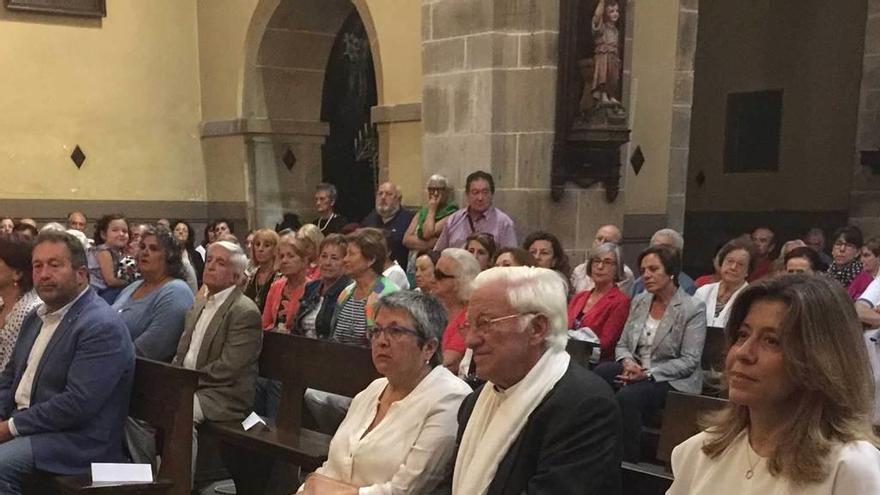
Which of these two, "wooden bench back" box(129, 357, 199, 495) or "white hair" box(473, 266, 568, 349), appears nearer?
"white hair" box(473, 266, 568, 349)

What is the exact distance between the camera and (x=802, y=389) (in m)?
1.74

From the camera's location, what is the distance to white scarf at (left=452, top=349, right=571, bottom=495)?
2.44m

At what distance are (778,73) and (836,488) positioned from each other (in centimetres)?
1081

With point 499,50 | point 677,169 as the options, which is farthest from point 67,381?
point 677,169

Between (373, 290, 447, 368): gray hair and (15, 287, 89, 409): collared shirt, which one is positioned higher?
(373, 290, 447, 368): gray hair

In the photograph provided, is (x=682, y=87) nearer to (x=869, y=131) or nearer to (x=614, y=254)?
(x=869, y=131)

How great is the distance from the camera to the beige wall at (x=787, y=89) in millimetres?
10867

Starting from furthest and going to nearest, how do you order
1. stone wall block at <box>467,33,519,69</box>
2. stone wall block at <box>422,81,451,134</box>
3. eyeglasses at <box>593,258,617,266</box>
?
stone wall block at <box>422,81,451,134</box>, stone wall block at <box>467,33,519,69</box>, eyeglasses at <box>593,258,617,266</box>

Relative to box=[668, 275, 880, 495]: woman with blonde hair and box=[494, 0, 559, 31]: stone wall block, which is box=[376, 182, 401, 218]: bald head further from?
box=[668, 275, 880, 495]: woman with blonde hair

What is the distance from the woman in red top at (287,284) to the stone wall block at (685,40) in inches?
144

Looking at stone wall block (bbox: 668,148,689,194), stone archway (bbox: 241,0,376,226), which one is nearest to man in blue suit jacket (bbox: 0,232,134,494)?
stone wall block (bbox: 668,148,689,194)

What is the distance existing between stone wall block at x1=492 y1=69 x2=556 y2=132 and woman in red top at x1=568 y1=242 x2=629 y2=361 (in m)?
1.79

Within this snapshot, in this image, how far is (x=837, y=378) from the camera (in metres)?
1.68

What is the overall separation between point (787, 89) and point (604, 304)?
308 inches
